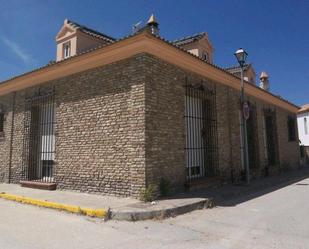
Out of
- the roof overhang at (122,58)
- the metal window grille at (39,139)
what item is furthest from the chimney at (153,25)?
the metal window grille at (39,139)

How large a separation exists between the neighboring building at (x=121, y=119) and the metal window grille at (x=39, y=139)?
37mm

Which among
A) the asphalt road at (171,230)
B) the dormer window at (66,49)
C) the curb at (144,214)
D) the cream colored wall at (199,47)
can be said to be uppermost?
the cream colored wall at (199,47)

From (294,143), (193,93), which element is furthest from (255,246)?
(294,143)

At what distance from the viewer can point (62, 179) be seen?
971 cm

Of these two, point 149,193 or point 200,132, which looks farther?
point 200,132

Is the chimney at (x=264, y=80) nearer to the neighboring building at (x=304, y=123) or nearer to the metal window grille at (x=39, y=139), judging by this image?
the neighboring building at (x=304, y=123)

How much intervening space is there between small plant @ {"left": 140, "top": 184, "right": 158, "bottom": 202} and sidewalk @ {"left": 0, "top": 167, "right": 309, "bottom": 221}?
196 mm

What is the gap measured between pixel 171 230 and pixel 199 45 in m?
10.7

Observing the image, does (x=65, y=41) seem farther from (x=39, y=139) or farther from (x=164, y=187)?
(x=164, y=187)

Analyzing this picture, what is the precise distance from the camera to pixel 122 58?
8453 mm

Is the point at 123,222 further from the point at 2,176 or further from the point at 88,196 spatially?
the point at 2,176

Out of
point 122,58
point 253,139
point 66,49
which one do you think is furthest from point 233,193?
point 66,49

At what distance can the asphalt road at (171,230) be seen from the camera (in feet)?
15.2

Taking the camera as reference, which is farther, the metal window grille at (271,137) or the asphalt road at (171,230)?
the metal window grille at (271,137)
